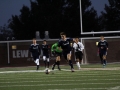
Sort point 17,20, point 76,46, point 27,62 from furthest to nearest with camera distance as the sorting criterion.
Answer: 1. point 17,20
2. point 27,62
3. point 76,46

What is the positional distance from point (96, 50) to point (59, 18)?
4920mm

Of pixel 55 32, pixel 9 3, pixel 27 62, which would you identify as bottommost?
pixel 27 62

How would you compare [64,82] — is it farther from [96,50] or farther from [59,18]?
[59,18]

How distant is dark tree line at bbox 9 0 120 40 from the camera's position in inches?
1444

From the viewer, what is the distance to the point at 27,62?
39125 millimetres

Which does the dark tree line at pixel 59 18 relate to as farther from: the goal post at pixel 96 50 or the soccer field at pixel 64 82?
the soccer field at pixel 64 82

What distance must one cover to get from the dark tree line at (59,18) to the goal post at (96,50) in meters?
1.22

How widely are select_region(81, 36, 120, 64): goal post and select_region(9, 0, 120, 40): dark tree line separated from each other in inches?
47.9

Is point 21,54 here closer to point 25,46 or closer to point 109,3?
point 25,46

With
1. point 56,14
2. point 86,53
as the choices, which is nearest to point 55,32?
point 56,14

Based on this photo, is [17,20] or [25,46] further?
[17,20]

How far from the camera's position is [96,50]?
1489 inches

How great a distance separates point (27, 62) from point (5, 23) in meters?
7.49

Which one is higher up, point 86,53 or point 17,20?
point 17,20
